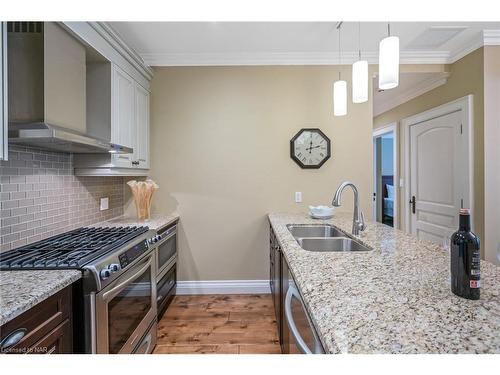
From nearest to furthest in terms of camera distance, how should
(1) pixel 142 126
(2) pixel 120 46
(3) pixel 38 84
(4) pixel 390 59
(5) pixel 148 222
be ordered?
1. (3) pixel 38 84
2. (4) pixel 390 59
3. (2) pixel 120 46
4. (5) pixel 148 222
5. (1) pixel 142 126

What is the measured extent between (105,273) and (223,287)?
194 cm

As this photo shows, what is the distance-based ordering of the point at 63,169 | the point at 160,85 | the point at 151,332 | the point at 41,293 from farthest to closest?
the point at 160,85, the point at 63,169, the point at 151,332, the point at 41,293

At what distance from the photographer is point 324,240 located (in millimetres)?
1916

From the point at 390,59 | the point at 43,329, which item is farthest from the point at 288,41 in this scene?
the point at 43,329

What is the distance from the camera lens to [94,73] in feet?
7.04

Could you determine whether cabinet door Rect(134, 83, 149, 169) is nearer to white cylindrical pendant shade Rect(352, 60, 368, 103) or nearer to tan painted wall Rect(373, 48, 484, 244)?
white cylindrical pendant shade Rect(352, 60, 368, 103)

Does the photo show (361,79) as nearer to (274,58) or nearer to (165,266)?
(274,58)

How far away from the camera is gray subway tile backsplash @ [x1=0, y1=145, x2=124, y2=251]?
1.59m

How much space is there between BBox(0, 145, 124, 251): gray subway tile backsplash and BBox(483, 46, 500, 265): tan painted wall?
3703mm

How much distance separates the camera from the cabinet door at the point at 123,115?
2232 mm
